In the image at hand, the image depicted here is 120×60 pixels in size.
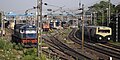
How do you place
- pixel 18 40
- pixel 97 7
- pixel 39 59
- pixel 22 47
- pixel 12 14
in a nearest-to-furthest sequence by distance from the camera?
pixel 39 59 → pixel 22 47 → pixel 18 40 → pixel 97 7 → pixel 12 14

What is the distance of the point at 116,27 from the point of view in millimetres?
46625

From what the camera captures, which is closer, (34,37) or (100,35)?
(34,37)

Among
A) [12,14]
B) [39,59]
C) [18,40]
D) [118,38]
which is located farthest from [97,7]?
[39,59]

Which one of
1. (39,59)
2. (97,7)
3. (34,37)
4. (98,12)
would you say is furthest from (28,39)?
(97,7)

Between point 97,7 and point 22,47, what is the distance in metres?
71.2

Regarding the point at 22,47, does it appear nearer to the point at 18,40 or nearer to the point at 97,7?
the point at 18,40

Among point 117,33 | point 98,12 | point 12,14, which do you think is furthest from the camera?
point 12,14

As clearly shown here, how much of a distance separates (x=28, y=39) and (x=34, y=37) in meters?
0.73

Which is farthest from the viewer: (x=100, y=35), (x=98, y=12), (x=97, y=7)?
(x=97, y=7)

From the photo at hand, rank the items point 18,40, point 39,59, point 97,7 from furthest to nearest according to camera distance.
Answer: point 97,7, point 18,40, point 39,59

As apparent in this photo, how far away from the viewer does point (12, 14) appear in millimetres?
109938

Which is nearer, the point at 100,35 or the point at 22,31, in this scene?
the point at 22,31

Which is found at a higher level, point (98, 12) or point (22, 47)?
point (98, 12)

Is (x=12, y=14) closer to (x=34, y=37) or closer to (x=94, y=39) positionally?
(x=94, y=39)
